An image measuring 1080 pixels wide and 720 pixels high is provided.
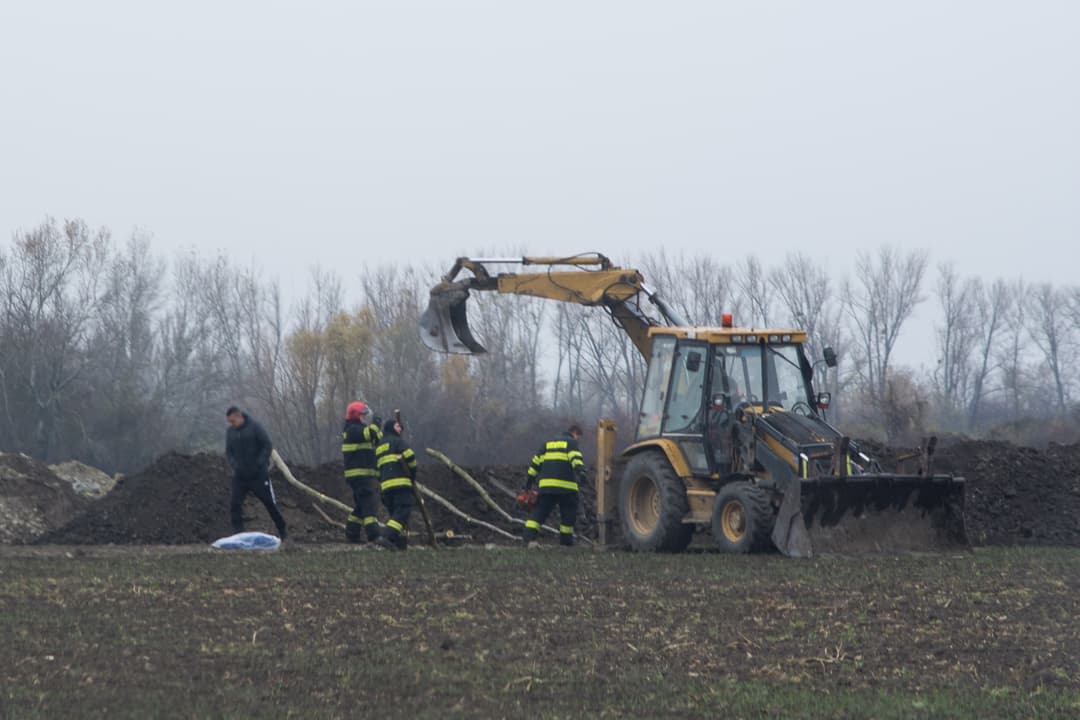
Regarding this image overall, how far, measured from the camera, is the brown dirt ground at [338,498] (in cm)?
1992

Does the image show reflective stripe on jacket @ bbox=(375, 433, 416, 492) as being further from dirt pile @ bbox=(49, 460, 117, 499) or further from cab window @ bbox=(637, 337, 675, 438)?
dirt pile @ bbox=(49, 460, 117, 499)

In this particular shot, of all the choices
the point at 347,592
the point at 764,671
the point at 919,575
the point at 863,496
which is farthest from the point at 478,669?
the point at 863,496

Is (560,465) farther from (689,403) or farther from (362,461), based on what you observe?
(362,461)

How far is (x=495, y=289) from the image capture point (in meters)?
18.4

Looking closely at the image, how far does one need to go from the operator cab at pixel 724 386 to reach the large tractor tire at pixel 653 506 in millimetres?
348

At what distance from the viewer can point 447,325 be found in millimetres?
18734

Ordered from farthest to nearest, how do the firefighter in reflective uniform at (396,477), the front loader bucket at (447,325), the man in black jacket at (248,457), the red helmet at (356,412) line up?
1. the front loader bucket at (447,325)
2. the red helmet at (356,412)
3. the man in black jacket at (248,457)
4. the firefighter in reflective uniform at (396,477)

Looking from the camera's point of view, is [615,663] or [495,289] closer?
[615,663]

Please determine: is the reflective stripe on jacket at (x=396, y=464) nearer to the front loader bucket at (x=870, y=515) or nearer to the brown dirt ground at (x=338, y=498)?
the brown dirt ground at (x=338, y=498)

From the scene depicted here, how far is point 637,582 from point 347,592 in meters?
2.69

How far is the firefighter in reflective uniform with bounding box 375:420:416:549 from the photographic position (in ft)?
55.2

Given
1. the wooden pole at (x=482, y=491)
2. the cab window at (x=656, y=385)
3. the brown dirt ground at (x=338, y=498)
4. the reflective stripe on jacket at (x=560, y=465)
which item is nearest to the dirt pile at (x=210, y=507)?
the brown dirt ground at (x=338, y=498)

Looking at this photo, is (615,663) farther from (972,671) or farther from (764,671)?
(972,671)

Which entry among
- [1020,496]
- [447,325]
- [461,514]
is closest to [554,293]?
[447,325]
